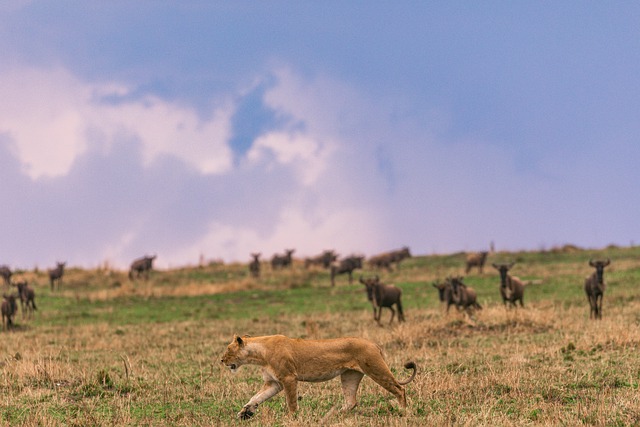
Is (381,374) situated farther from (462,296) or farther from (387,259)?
(387,259)

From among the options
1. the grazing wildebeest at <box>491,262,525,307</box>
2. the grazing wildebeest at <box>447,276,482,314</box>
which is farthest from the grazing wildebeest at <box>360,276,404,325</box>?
the grazing wildebeest at <box>491,262,525,307</box>

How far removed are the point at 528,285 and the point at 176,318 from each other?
16.9 m

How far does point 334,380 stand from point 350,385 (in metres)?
3.15

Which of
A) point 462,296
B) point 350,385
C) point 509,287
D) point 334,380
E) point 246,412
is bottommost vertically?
point 334,380

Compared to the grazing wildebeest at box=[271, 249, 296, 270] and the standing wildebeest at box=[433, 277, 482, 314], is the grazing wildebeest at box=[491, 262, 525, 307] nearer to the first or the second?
the standing wildebeest at box=[433, 277, 482, 314]

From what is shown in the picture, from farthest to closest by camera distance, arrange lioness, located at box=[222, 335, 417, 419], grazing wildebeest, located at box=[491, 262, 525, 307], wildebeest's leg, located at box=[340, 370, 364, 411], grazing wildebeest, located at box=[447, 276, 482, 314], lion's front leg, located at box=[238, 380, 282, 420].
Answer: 1. grazing wildebeest, located at box=[491, 262, 525, 307]
2. grazing wildebeest, located at box=[447, 276, 482, 314]
3. wildebeest's leg, located at box=[340, 370, 364, 411]
4. lioness, located at box=[222, 335, 417, 419]
5. lion's front leg, located at box=[238, 380, 282, 420]

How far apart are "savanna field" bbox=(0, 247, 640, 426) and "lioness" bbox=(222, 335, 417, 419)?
1.48 feet

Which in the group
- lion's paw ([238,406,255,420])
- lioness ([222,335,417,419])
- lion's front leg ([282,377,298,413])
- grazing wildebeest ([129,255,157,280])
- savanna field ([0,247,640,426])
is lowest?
savanna field ([0,247,640,426])

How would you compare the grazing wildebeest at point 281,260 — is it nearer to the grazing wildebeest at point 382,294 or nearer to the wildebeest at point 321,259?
the wildebeest at point 321,259

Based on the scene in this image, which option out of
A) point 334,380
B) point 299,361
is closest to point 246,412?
point 299,361

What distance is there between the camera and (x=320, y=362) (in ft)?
29.9

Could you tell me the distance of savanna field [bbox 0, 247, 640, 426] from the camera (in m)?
9.53

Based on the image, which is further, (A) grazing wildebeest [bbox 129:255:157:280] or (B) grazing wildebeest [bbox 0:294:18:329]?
(A) grazing wildebeest [bbox 129:255:157:280]

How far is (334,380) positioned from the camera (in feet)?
41.0
